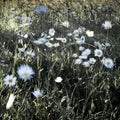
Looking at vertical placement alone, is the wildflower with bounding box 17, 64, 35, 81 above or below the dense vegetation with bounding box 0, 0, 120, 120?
above

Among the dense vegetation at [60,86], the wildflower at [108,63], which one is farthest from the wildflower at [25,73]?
the wildflower at [108,63]

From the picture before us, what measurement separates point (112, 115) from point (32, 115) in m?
0.38

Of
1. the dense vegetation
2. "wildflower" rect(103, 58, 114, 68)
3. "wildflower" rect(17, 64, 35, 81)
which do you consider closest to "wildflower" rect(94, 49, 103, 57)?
the dense vegetation

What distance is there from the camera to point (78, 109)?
163 centimetres

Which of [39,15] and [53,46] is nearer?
[53,46]

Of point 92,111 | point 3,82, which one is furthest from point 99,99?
point 3,82

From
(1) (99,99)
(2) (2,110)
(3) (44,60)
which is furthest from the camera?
(3) (44,60)

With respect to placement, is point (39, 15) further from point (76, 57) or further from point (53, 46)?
point (76, 57)

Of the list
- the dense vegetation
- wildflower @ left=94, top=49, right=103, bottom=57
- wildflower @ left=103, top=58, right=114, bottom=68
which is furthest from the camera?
wildflower @ left=94, top=49, right=103, bottom=57

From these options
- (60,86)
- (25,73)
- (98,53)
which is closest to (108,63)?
(98,53)

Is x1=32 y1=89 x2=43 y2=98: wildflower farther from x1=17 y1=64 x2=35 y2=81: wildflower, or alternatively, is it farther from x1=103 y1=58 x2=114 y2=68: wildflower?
x1=103 y1=58 x2=114 y2=68: wildflower

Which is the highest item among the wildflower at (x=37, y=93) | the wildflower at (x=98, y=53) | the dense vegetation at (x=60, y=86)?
the wildflower at (x=98, y=53)

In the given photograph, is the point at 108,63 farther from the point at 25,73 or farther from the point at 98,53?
the point at 25,73

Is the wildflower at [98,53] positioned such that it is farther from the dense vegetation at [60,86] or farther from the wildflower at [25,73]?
the wildflower at [25,73]
